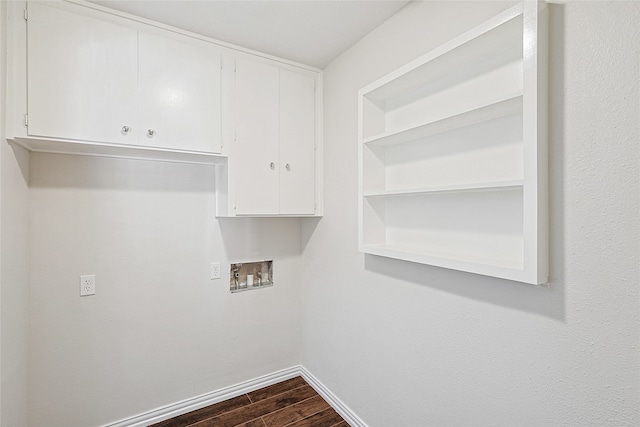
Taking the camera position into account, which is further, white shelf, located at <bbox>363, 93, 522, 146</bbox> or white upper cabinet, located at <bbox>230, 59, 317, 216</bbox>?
white upper cabinet, located at <bbox>230, 59, 317, 216</bbox>

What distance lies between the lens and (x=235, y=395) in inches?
92.5

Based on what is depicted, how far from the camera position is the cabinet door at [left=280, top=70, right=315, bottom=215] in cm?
222

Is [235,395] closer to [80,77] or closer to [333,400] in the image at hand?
[333,400]

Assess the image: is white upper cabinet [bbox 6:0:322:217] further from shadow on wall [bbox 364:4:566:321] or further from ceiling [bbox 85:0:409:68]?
shadow on wall [bbox 364:4:566:321]

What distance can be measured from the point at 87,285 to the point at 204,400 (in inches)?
46.1

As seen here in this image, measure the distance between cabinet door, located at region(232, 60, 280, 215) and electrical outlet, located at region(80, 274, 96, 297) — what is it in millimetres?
981

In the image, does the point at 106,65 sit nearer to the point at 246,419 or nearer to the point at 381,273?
the point at 381,273

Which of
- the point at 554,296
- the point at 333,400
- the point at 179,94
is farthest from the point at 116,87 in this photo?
the point at 333,400

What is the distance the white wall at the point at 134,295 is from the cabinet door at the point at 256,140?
351 millimetres

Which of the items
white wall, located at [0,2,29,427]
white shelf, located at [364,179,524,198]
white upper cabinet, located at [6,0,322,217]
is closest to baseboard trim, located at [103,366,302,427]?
white wall, located at [0,2,29,427]

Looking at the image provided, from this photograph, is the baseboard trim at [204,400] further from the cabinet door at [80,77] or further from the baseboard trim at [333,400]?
the cabinet door at [80,77]

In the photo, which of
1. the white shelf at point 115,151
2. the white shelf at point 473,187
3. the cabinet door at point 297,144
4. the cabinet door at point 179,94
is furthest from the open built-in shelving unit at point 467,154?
the white shelf at point 115,151

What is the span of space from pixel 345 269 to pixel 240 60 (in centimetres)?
162

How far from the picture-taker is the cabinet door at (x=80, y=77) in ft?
4.88
